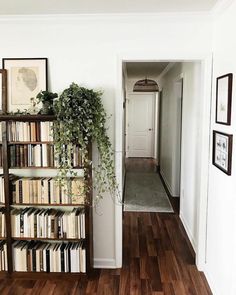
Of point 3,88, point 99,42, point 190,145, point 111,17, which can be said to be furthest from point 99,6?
point 190,145

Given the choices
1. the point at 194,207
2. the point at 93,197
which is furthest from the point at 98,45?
the point at 194,207

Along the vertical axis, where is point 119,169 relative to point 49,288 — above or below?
above

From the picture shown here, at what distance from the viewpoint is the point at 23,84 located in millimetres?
2973

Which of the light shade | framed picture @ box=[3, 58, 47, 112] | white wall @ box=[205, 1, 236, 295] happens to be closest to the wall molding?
white wall @ box=[205, 1, 236, 295]

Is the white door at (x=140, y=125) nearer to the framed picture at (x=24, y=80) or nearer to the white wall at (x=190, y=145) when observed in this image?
the white wall at (x=190, y=145)

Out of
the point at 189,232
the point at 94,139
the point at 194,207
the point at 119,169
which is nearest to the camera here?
the point at 94,139

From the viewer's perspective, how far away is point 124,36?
9.49 feet

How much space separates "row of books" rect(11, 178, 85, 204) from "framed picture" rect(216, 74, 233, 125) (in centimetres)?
140

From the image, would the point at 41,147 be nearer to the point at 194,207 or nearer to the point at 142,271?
the point at 142,271

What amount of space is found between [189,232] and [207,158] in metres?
1.37

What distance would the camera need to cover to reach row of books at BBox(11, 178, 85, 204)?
287 cm

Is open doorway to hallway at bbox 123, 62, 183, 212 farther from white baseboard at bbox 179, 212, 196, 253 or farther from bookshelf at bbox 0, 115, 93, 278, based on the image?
bookshelf at bbox 0, 115, 93, 278

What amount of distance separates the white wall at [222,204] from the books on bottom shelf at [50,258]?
1.24 m

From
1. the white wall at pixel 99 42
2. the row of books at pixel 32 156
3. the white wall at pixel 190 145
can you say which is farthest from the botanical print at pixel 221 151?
the row of books at pixel 32 156
